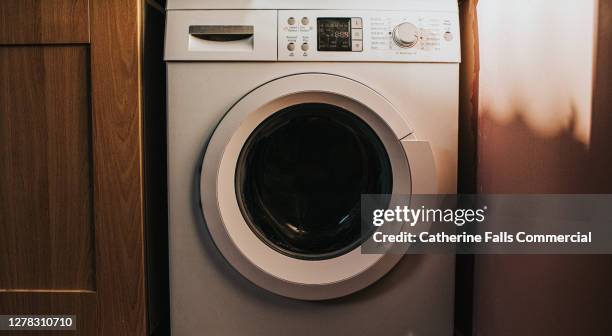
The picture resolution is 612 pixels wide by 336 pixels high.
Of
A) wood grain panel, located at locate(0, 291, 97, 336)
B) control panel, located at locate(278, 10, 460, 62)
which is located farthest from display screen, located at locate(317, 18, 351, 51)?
wood grain panel, located at locate(0, 291, 97, 336)

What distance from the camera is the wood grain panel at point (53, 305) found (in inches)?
36.6

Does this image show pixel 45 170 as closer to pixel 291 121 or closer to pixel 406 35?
pixel 291 121

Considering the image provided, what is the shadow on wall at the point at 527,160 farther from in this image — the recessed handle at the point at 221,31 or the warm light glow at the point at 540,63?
the recessed handle at the point at 221,31

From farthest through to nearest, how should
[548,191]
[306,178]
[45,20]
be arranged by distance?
[306,178], [45,20], [548,191]

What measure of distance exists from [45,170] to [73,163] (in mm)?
61

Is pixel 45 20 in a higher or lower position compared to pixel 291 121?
higher

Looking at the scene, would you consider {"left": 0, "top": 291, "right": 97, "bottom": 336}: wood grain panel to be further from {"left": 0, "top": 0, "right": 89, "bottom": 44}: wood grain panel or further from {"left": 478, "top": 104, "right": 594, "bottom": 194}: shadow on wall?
{"left": 478, "top": 104, "right": 594, "bottom": 194}: shadow on wall

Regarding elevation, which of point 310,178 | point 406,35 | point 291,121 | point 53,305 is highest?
point 406,35

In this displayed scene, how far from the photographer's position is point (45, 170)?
923mm

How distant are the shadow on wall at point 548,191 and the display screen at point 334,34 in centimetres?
33

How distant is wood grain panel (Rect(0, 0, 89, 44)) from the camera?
899 millimetres

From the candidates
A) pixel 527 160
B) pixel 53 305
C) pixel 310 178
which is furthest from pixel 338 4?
pixel 53 305

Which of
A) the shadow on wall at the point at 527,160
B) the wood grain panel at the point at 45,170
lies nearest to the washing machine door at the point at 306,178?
the shadow on wall at the point at 527,160

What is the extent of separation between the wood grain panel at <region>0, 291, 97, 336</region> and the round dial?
0.84 meters
